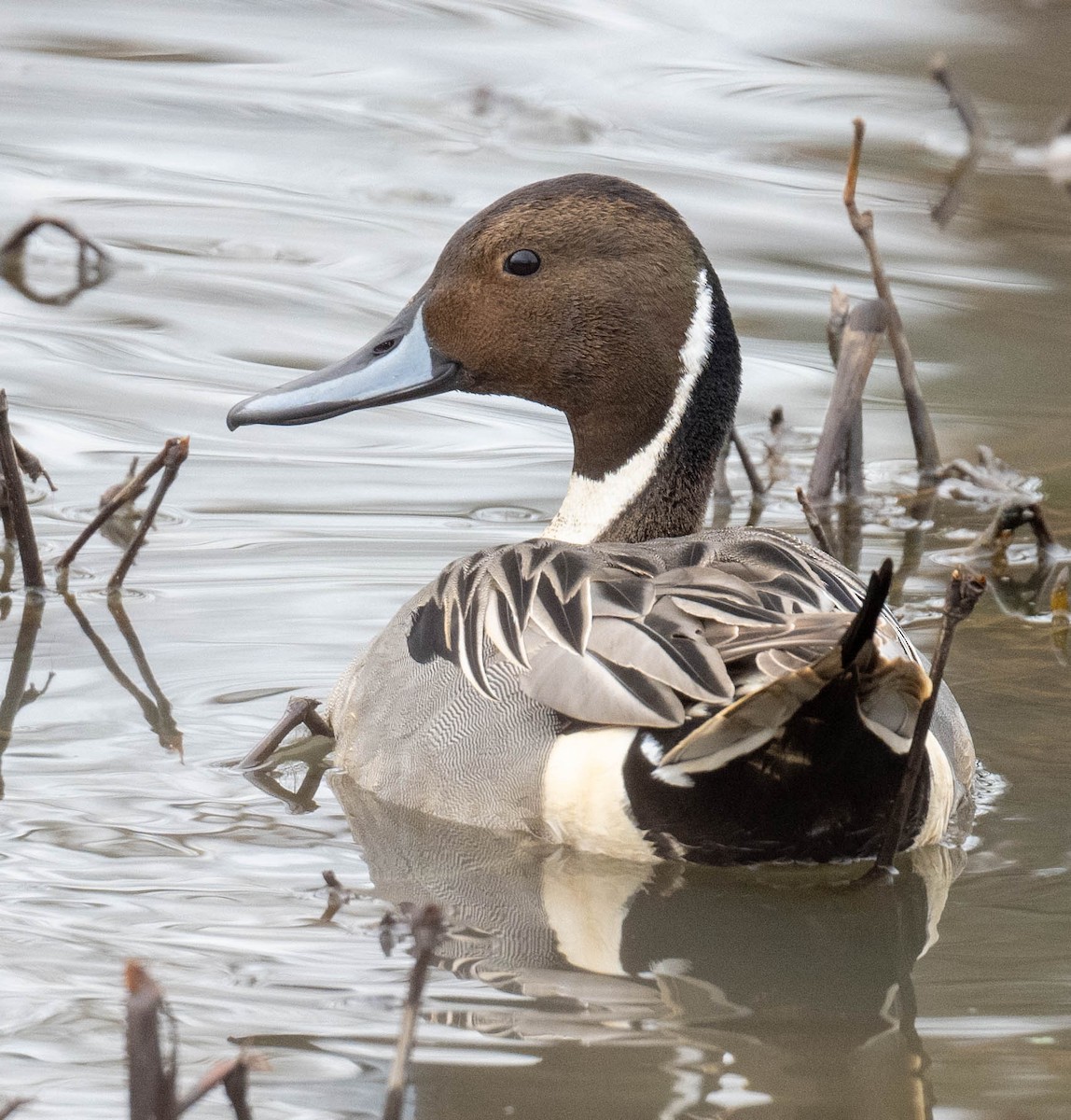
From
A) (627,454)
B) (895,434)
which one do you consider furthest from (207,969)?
(895,434)

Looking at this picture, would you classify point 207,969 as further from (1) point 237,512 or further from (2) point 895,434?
(2) point 895,434

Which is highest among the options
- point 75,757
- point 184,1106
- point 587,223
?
point 587,223

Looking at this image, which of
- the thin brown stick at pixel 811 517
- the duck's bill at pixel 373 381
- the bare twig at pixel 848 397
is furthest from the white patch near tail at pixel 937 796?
the bare twig at pixel 848 397

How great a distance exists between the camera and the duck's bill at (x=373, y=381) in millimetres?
4805

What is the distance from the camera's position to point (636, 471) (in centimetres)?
476

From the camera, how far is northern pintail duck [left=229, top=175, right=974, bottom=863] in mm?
3465

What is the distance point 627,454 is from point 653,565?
0.74 metres

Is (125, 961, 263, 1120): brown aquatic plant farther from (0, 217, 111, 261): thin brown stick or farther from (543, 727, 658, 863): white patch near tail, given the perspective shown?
(0, 217, 111, 261): thin brown stick

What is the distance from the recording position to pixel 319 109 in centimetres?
1069

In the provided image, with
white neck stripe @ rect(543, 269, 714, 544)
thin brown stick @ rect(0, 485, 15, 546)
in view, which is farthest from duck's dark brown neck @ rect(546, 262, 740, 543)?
thin brown stick @ rect(0, 485, 15, 546)

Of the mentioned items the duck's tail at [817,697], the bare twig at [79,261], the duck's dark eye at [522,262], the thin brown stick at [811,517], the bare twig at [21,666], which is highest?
the duck's dark eye at [522,262]

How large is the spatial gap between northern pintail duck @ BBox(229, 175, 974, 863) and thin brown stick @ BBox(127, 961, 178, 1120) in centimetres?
129

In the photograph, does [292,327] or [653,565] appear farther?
[292,327]

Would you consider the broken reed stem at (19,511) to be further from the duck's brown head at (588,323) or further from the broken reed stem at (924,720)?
the broken reed stem at (924,720)
